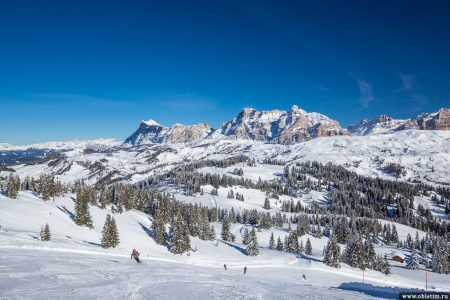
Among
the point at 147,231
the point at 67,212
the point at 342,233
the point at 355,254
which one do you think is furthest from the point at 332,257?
the point at 342,233

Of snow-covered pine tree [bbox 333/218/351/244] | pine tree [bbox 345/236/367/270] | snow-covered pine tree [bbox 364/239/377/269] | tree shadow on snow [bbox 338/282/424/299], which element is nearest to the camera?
tree shadow on snow [bbox 338/282/424/299]

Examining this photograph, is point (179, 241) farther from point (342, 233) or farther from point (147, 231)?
point (342, 233)

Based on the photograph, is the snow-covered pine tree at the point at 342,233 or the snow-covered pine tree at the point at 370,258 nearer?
the snow-covered pine tree at the point at 370,258

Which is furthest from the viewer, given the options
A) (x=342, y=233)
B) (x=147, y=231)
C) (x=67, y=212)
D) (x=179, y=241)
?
(x=342, y=233)

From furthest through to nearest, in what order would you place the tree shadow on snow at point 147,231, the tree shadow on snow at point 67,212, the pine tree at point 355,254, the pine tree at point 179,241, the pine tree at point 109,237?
the tree shadow on snow at point 147,231 → the tree shadow on snow at point 67,212 → the pine tree at point 355,254 → the pine tree at point 179,241 → the pine tree at point 109,237

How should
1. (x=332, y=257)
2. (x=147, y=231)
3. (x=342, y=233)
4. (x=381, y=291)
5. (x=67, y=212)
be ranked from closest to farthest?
1. (x=381, y=291)
2. (x=332, y=257)
3. (x=67, y=212)
4. (x=147, y=231)
5. (x=342, y=233)

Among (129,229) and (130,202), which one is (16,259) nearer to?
(129,229)

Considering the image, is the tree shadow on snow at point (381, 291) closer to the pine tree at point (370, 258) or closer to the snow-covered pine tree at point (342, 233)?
the pine tree at point (370, 258)

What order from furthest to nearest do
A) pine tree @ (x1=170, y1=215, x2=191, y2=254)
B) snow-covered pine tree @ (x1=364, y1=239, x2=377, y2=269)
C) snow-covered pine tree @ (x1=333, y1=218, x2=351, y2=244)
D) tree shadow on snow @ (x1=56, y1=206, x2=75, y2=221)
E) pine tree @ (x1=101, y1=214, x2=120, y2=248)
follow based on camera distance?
snow-covered pine tree @ (x1=333, y1=218, x2=351, y2=244) → tree shadow on snow @ (x1=56, y1=206, x2=75, y2=221) → snow-covered pine tree @ (x1=364, y1=239, x2=377, y2=269) → pine tree @ (x1=170, y1=215, x2=191, y2=254) → pine tree @ (x1=101, y1=214, x2=120, y2=248)

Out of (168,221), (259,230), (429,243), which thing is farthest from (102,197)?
(429,243)

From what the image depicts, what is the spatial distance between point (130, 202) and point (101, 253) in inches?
2971

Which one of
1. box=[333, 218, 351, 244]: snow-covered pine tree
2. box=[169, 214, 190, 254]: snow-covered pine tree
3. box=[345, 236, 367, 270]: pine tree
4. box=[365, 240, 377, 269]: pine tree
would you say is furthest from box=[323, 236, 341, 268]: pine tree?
box=[333, 218, 351, 244]: snow-covered pine tree

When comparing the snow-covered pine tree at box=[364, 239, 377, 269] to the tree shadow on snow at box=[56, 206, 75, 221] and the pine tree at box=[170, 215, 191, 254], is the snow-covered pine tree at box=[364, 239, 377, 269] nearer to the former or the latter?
the pine tree at box=[170, 215, 191, 254]

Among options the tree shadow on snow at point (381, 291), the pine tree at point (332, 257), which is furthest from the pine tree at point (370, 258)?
the tree shadow on snow at point (381, 291)
